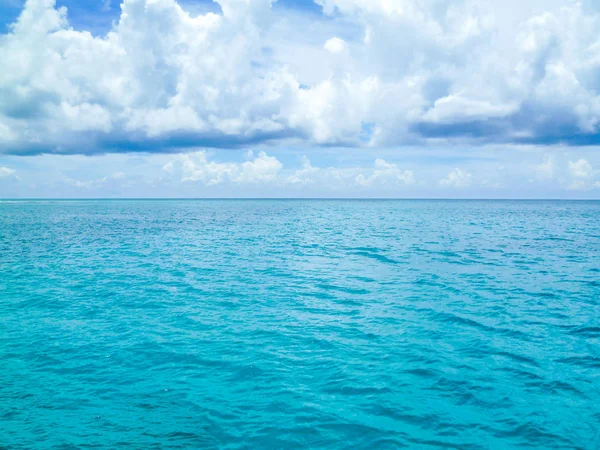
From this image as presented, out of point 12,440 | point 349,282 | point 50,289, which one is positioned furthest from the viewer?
point 349,282

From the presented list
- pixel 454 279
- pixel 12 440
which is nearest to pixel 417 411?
pixel 12 440

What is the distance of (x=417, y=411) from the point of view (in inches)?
545

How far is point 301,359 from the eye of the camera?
1831 centimetres

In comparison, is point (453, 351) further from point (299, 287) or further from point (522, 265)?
point (522, 265)

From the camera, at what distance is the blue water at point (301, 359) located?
12859mm

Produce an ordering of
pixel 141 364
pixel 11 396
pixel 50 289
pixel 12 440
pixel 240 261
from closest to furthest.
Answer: pixel 12 440 < pixel 11 396 < pixel 141 364 < pixel 50 289 < pixel 240 261

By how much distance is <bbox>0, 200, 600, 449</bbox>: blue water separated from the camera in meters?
12.9

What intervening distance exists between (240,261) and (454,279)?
23232 mm

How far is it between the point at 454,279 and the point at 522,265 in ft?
39.0

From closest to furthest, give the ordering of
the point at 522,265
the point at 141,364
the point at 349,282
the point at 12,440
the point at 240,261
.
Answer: the point at 12,440
the point at 141,364
the point at 349,282
the point at 522,265
the point at 240,261

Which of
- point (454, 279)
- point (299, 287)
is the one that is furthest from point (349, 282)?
point (454, 279)

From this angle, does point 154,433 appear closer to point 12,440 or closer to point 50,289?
point 12,440

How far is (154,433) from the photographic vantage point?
12.6m

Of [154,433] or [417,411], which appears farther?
[417,411]
